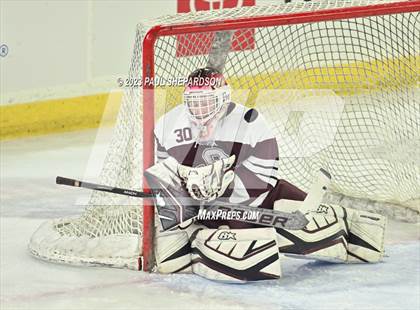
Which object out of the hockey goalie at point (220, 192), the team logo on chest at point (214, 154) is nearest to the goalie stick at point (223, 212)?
the hockey goalie at point (220, 192)

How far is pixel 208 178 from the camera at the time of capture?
3.14 m

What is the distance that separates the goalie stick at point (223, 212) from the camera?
124 inches

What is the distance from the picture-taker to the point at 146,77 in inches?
125

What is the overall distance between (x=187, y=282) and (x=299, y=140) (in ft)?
4.44

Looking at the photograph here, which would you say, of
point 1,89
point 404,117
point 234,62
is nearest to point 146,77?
point 234,62

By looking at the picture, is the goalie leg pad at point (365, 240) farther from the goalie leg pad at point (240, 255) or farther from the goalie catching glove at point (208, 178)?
the goalie catching glove at point (208, 178)

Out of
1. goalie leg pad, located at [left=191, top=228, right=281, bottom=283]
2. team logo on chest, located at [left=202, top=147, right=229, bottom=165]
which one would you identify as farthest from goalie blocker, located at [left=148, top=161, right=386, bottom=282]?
team logo on chest, located at [left=202, top=147, right=229, bottom=165]

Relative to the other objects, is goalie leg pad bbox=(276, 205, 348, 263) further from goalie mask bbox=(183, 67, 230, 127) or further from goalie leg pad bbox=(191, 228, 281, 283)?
goalie mask bbox=(183, 67, 230, 127)

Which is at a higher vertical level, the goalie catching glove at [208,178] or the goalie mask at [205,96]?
the goalie mask at [205,96]

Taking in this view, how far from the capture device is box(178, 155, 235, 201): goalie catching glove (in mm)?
3127

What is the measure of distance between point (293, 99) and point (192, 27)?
169cm

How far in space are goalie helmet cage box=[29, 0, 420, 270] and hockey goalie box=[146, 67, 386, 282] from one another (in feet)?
0.26

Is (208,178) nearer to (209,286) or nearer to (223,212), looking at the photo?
(223,212)

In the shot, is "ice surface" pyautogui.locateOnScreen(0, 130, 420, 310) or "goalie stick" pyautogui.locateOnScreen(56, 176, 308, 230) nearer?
"ice surface" pyautogui.locateOnScreen(0, 130, 420, 310)
